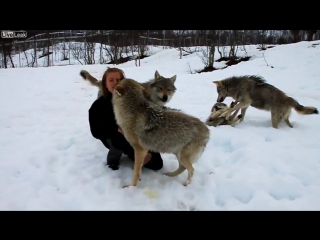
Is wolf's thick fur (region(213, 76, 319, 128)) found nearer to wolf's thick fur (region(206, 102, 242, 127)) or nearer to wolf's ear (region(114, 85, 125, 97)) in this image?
wolf's thick fur (region(206, 102, 242, 127))

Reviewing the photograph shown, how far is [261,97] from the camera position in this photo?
19.3 ft

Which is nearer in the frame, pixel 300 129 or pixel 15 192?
pixel 15 192

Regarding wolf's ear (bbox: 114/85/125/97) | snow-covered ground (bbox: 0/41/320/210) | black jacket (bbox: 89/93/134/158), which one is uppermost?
wolf's ear (bbox: 114/85/125/97)

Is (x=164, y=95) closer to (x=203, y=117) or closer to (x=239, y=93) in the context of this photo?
(x=203, y=117)

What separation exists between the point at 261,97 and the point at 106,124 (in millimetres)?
3927

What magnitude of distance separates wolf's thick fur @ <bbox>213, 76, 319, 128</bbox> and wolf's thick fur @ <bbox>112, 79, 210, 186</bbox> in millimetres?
2743

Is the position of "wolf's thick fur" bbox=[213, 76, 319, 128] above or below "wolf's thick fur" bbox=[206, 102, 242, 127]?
above

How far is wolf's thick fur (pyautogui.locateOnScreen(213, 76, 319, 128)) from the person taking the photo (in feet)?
18.4

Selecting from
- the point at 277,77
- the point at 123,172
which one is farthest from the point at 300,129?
the point at 277,77

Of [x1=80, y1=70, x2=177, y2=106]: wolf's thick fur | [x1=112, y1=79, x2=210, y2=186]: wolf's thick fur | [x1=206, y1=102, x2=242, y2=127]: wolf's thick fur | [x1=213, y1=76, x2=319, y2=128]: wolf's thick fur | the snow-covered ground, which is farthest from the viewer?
[x1=206, y1=102, x2=242, y2=127]: wolf's thick fur

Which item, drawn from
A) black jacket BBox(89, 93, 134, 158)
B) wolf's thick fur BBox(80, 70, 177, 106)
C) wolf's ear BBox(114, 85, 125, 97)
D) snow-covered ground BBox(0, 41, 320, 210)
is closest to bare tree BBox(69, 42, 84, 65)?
snow-covered ground BBox(0, 41, 320, 210)

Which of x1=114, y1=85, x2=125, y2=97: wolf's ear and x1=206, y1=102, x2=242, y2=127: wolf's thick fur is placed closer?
x1=114, y1=85, x2=125, y2=97: wolf's ear

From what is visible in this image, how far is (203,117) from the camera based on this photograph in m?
6.47

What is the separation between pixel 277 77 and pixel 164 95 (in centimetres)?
773
